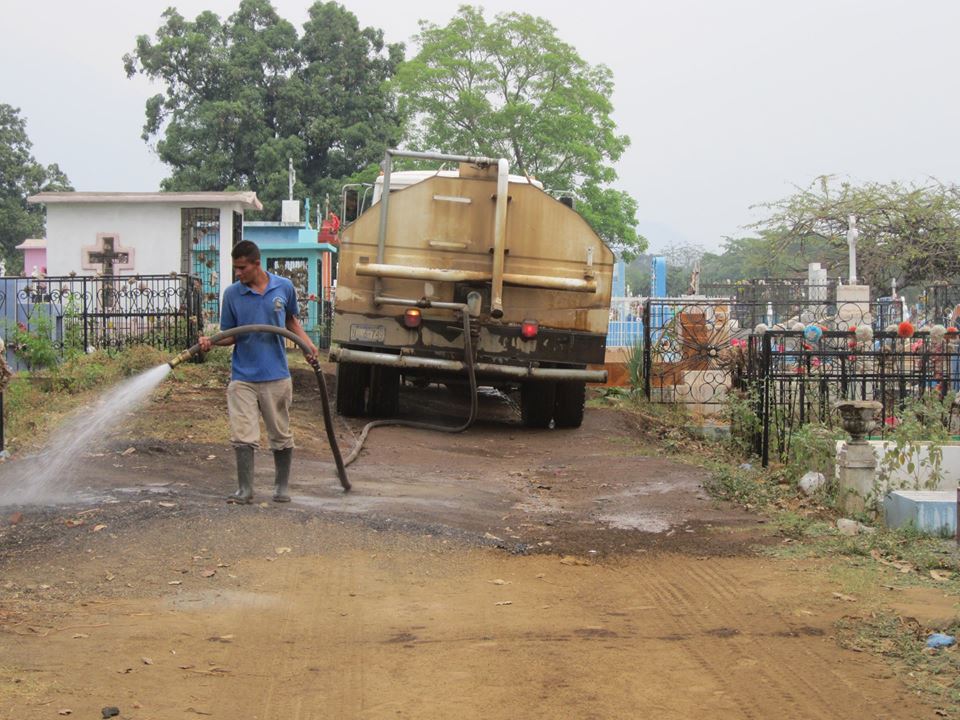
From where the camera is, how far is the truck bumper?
1237 centimetres

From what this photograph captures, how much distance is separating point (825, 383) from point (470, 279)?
12.2ft

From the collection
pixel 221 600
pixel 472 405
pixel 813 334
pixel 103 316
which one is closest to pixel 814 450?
pixel 813 334

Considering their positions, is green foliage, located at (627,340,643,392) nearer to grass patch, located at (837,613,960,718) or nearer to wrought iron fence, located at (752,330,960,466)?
wrought iron fence, located at (752,330,960,466)

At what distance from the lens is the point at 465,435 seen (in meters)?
13.2

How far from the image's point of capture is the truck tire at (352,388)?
44.4ft

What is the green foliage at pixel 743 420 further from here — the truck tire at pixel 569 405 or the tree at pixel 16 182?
the tree at pixel 16 182

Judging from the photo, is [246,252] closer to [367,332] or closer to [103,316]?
[367,332]

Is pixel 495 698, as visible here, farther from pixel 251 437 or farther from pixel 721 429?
pixel 721 429

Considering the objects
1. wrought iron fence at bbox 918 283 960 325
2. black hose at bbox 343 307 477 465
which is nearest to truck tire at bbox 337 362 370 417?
black hose at bbox 343 307 477 465

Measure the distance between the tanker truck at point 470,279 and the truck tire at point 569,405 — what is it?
89 cm

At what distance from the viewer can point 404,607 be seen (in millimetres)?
5645

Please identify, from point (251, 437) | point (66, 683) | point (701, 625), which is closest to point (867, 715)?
point (701, 625)

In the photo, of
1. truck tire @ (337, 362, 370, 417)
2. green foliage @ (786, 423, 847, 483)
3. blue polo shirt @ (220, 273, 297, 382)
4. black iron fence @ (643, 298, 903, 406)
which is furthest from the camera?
black iron fence @ (643, 298, 903, 406)

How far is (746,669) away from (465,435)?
28.4 feet
